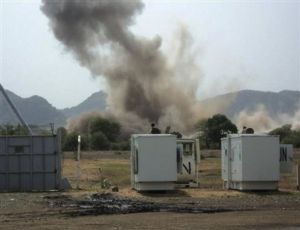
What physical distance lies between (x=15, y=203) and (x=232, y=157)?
343 inches

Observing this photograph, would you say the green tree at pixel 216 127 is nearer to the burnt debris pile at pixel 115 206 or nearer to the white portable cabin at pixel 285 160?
the white portable cabin at pixel 285 160

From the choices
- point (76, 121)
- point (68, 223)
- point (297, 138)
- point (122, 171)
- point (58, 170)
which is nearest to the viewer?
point (68, 223)

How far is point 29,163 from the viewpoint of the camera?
26250 mm

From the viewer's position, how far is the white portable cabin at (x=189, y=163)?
27.0m

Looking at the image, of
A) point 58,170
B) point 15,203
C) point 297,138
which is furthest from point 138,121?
point 15,203

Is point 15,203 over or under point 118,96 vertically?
under

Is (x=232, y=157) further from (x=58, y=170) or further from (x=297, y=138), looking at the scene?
(x=297, y=138)

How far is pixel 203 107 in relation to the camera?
385 ft

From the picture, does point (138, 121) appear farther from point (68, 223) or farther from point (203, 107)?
point (68, 223)

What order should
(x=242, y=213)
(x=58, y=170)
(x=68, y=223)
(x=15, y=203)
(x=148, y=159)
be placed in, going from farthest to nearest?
(x=58, y=170)
(x=148, y=159)
(x=15, y=203)
(x=242, y=213)
(x=68, y=223)

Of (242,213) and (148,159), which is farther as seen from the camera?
(148,159)

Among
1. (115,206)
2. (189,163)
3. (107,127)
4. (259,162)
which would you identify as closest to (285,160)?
(259,162)

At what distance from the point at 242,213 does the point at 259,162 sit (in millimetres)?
7418

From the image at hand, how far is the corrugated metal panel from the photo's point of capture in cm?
2617
